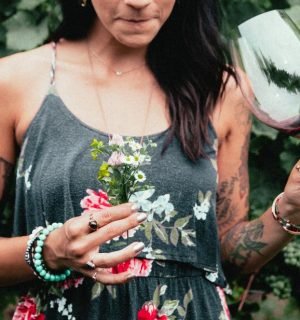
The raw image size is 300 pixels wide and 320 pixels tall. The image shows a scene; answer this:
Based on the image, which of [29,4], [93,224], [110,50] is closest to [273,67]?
[93,224]

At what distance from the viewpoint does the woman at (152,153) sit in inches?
92.4

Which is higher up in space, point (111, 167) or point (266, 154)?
point (111, 167)

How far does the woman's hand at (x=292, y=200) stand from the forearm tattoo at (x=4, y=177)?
691 mm

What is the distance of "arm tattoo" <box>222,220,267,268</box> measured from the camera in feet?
8.54

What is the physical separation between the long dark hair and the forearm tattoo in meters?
0.38

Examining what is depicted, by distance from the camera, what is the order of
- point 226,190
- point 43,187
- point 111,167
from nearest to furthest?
1. point 111,167
2. point 43,187
3. point 226,190

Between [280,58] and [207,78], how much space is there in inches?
27.0

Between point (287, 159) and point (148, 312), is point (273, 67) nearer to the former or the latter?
point (148, 312)

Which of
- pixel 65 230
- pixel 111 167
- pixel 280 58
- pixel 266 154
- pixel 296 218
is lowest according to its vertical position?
pixel 266 154

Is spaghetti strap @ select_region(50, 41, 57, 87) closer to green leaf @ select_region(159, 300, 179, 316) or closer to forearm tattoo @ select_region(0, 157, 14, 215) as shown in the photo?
forearm tattoo @ select_region(0, 157, 14, 215)

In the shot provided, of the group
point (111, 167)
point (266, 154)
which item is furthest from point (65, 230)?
point (266, 154)

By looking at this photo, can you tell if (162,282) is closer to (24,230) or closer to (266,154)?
(24,230)

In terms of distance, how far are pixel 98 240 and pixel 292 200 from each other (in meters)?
0.57

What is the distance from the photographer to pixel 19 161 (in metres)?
2.46
